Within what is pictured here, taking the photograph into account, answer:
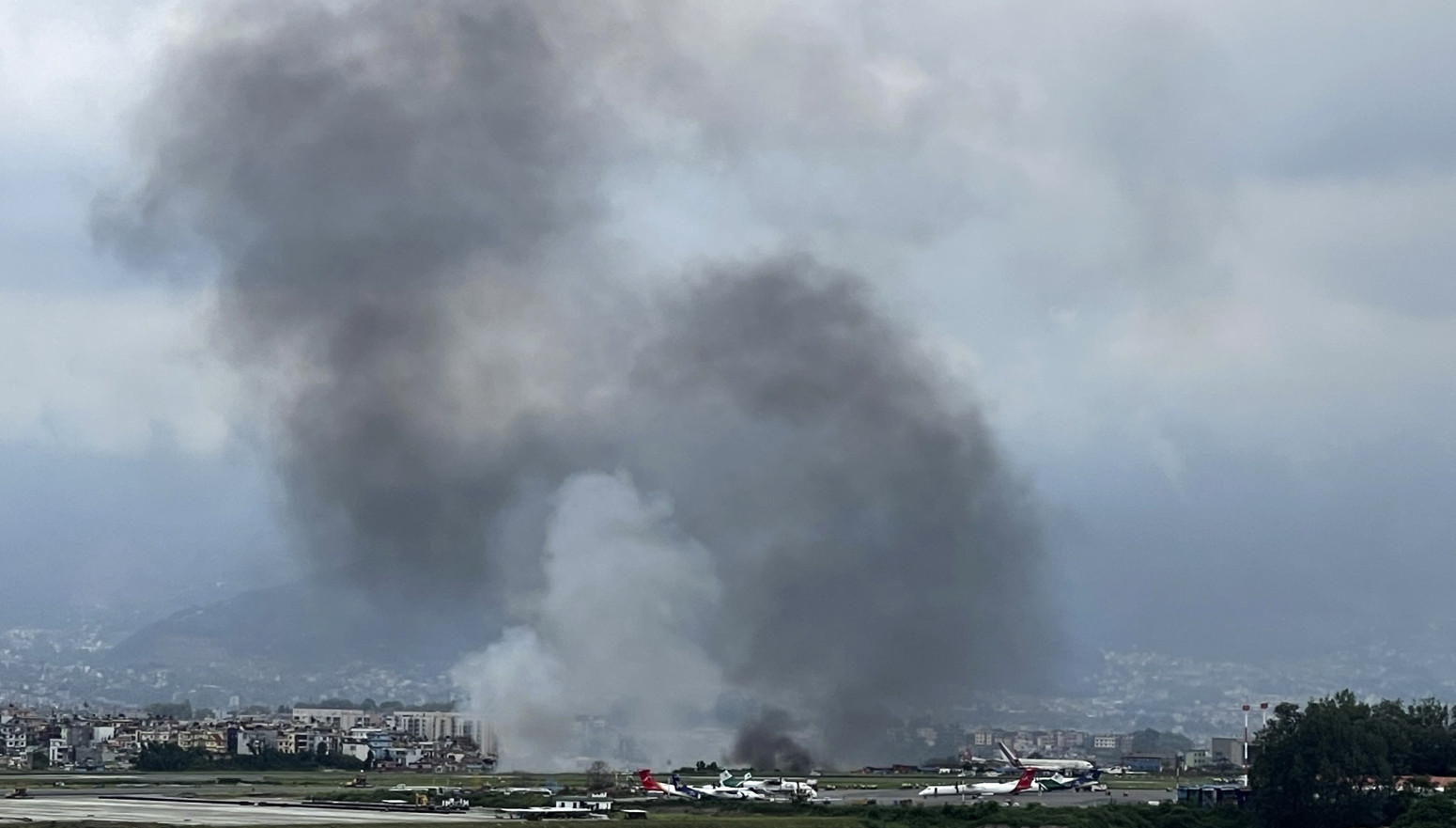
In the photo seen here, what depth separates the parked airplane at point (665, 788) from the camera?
93.9m

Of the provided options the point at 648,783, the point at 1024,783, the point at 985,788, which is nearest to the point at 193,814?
the point at 648,783

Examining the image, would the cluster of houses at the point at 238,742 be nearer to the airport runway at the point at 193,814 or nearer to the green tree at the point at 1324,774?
the airport runway at the point at 193,814

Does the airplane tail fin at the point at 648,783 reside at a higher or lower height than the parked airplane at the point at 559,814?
higher

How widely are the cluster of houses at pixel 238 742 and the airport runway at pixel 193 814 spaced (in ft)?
132

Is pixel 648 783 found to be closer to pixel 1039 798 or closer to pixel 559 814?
pixel 559 814

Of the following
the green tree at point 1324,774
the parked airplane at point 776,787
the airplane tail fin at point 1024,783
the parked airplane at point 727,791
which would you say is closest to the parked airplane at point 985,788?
the airplane tail fin at point 1024,783

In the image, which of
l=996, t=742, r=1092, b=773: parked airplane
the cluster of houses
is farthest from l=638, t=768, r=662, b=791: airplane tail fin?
l=996, t=742, r=1092, b=773: parked airplane

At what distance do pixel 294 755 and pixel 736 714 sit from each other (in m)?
32.2

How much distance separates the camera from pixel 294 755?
131m

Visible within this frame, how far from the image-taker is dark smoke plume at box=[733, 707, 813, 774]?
408 feet

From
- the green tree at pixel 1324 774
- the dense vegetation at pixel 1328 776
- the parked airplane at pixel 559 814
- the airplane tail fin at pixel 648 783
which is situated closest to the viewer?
the parked airplane at pixel 559 814

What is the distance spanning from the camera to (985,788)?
99.8 meters

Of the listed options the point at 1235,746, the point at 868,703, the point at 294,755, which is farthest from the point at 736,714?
the point at 1235,746

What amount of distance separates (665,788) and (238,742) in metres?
56.2
